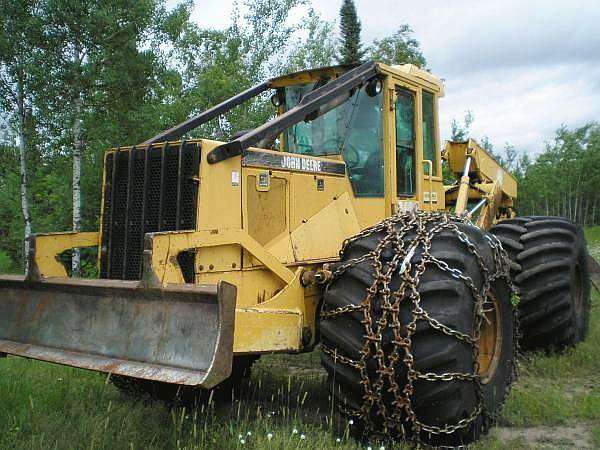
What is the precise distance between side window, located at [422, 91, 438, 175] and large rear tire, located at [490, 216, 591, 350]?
1051 mm

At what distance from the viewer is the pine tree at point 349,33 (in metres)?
30.3

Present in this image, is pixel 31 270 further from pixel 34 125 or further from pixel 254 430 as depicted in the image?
pixel 34 125

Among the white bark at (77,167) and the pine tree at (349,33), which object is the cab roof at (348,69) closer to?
the white bark at (77,167)

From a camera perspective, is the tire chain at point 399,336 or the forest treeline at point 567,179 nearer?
the tire chain at point 399,336

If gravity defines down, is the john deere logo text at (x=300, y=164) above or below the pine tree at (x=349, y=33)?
below

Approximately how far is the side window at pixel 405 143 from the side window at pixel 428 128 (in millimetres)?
256

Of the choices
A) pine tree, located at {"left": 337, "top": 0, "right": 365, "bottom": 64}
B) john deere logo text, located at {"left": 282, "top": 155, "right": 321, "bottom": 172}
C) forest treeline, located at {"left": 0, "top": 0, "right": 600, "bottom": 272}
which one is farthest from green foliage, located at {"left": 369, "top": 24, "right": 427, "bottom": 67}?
Result: john deere logo text, located at {"left": 282, "top": 155, "right": 321, "bottom": 172}

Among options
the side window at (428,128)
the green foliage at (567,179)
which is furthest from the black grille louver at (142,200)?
the green foliage at (567,179)

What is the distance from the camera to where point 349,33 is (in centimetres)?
3111

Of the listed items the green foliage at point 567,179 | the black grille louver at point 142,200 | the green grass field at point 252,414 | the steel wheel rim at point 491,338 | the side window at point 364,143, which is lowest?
the green grass field at point 252,414

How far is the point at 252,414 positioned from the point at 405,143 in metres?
2.56

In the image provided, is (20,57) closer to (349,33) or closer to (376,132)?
(376,132)

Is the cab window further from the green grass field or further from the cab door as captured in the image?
the green grass field

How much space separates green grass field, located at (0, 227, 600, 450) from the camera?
3684 mm
